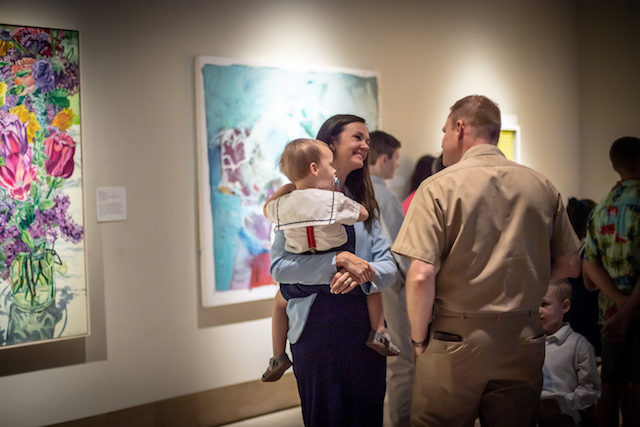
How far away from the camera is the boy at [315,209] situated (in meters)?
2.11

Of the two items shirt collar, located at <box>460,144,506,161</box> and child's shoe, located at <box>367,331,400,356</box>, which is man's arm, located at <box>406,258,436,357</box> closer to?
child's shoe, located at <box>367,331,400,356</box>

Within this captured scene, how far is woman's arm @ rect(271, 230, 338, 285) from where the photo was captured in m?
2.12

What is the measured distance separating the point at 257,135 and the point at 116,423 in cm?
205

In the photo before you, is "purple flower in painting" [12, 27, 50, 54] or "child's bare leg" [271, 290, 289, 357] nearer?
"child's bare leg" [271, 290, 289, 357]

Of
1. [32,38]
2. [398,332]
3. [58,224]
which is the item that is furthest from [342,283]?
[32,38]

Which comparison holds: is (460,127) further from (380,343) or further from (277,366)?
(277,366)

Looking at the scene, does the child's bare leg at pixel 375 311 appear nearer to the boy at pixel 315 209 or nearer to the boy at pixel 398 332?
the boy at pixel 315 209

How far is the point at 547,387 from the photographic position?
9.52 ft

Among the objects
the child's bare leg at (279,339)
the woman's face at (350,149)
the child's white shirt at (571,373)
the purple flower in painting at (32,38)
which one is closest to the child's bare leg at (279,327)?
the child's bare leg at (279,339)

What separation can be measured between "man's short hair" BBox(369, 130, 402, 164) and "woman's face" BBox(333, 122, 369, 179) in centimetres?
146

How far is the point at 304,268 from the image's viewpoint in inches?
84.6

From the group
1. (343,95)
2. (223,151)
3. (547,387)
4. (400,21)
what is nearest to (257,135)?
(223,151)

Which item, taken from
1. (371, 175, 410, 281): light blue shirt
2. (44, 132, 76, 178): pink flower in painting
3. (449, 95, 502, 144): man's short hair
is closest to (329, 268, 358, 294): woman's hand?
(449, 95, 502, 144): man's short hair

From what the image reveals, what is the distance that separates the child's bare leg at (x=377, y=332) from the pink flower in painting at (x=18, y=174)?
79.6 inches
